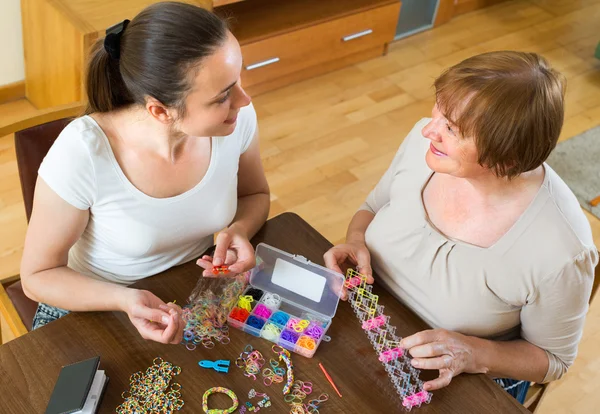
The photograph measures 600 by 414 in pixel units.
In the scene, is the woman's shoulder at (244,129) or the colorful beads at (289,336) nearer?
the colorful beads at (289,336)

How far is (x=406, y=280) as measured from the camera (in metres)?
1.58

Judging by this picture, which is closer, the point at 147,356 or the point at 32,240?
the point at 147,356

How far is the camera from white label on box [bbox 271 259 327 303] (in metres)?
1.47

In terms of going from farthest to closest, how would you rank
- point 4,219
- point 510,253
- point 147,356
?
point 4,219 → point 510,253 → point 147,356

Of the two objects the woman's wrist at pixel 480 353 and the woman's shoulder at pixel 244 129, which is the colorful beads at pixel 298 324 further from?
the woman's shoulder at pixel 244 129

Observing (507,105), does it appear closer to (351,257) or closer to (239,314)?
(351,257)

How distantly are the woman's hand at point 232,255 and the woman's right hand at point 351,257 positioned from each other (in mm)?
175

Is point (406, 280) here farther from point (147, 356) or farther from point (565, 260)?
point (147, 356)

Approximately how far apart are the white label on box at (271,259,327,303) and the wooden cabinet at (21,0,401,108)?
1440 mm

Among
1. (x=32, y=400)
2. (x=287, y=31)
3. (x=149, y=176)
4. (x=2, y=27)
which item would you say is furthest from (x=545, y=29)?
(x=32, y=400)

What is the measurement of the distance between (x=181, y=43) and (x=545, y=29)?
381cm

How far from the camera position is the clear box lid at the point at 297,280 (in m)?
1.46

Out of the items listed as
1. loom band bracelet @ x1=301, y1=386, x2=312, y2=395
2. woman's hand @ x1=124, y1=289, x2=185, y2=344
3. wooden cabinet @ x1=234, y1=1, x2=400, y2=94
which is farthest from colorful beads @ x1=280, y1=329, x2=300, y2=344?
wooden cabinet @ x1=234, y1=1, x2=400, y2=94

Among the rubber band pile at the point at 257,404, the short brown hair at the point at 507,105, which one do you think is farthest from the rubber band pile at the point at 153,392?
the short brown hair at the point at 507,105
